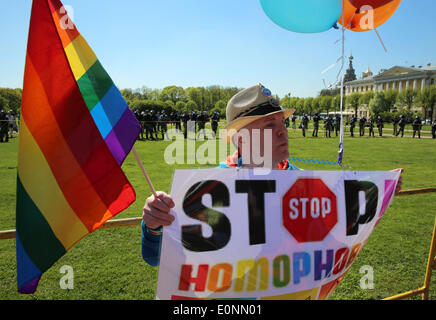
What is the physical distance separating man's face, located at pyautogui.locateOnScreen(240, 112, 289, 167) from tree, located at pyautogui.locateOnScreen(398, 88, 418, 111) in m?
84.1

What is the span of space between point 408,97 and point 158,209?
85.3 m

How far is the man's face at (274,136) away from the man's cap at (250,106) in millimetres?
37

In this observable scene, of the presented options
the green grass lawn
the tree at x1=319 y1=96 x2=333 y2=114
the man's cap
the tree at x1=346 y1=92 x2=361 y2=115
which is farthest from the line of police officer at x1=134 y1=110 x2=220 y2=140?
the tree at x1=346 y1=92 x2=361 y2=115

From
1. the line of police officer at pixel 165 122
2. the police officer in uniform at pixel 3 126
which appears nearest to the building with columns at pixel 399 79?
the line of police officer at pixel 165 122

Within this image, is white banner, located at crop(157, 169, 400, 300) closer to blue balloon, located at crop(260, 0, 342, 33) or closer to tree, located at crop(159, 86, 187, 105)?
blue balloon, located at crop(260, 0, 342, 33)

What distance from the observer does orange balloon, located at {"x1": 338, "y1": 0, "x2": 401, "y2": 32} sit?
2.94 metres

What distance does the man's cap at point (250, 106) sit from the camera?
5.57 ft

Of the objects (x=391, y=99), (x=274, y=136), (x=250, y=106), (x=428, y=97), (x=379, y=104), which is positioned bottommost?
(x=274, y=136)

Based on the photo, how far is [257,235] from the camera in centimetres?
151

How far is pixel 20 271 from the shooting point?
131 centimetres

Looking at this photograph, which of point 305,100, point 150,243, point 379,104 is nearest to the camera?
point 150,243

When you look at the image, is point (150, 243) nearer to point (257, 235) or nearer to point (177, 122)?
point (257, 235)

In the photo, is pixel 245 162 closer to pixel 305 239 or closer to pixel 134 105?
pixel 305 239

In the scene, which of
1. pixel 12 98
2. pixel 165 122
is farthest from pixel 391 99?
pixel 12 98
